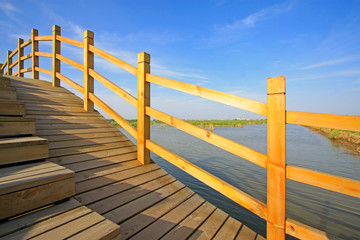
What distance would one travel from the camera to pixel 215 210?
2.11m

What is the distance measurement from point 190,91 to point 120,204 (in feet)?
4.93

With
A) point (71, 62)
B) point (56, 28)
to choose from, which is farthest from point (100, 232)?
point (56, 28)

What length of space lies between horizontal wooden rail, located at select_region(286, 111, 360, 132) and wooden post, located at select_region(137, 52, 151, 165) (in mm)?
1950

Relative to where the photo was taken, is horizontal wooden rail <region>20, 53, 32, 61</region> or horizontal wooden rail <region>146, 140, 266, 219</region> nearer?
horizontal wooden rail <region>146, 140, 266, 219</region>

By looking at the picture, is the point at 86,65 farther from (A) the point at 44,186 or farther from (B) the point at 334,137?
(B) the point at 334,137

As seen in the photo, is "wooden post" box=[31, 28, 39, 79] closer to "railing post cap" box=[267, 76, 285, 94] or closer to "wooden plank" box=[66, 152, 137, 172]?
"wooden plank" box=[66, 152, 137, 172]

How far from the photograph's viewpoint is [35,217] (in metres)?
1.20

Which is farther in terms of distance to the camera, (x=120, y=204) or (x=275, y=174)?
(x=120, y=204)

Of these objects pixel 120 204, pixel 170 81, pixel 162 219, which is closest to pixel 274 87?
pixel 170 81

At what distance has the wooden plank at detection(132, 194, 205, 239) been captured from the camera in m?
1.58

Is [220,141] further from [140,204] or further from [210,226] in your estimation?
[140,204]

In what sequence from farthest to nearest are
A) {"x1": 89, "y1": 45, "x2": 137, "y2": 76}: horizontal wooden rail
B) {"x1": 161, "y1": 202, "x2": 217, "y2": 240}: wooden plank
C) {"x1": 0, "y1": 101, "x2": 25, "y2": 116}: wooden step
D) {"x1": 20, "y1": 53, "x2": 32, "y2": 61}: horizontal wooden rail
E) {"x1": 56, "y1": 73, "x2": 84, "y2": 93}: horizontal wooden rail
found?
1. {"x1": 20, "y1": 53, "x2": 32, "y2": 61}: horizontal wooden rail
2. {"x1": 56, "y1": 73, "x2": 84, "y2": 93}: horizontal wooden rail
3. {"x1": 89, "y1": 45, "x2": 137, "y2": 76}: horizontal wooden rail
4. {"x1": 0, "y1": 101, "x2": 25, "y2": 116}: wooden step
5. {"x1": 161, "y1": 202, "x2": 217, "y2": 240}: wooden plank

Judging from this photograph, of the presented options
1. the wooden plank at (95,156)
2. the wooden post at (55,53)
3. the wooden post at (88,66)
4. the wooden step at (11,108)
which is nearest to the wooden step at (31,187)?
the wooden plank at (95,156)

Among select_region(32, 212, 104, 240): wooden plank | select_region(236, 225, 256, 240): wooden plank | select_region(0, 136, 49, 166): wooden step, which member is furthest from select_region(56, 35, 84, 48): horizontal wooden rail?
select_region(236, 225, 256, 240): wooden plank
